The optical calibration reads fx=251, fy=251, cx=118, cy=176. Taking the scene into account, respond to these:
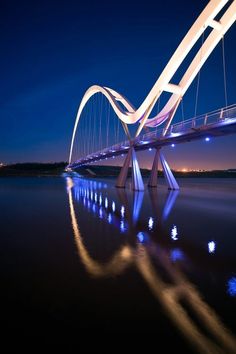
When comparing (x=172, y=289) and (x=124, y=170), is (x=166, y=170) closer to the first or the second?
(x=124, y=170)

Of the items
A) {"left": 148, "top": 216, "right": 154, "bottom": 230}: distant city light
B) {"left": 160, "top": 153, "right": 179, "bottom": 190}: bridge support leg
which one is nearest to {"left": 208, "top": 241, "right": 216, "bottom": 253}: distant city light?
{"left": 148, "top": 216, "right": 154, "bottom": 230}: distant city light

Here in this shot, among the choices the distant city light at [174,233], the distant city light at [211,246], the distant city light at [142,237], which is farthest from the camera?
the distant city light at [174,233]

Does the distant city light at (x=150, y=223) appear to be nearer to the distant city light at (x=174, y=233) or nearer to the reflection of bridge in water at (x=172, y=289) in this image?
the distant city light at (x=174, y=233)

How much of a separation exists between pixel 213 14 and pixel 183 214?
15879 mm

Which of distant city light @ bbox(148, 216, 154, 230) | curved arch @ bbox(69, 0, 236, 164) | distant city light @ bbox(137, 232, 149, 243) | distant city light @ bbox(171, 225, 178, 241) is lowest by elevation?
distant city light @ bbox(148, 216, 154, 230)

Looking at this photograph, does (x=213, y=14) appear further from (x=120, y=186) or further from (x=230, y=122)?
(x=120, y=186)

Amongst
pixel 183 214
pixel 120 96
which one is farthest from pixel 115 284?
pixel 120 96

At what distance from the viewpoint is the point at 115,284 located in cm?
463

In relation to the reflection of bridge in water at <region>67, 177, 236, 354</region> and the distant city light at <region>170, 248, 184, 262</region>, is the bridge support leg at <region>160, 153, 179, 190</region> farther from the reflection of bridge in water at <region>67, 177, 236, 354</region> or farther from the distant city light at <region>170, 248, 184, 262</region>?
the distant city light at <region>170, 248, 184, 262</region>

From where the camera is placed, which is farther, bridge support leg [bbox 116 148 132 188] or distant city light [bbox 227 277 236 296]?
bridge support leg [bbox 116 148 132 188]

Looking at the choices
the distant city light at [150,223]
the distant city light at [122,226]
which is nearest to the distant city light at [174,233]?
the distant city light at [150,223]

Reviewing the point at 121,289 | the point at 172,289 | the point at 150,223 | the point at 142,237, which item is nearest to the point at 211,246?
the point at 142,237

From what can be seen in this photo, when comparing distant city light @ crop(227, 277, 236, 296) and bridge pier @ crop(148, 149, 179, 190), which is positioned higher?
bridge pier @ crop(148, 149, 179, 190)

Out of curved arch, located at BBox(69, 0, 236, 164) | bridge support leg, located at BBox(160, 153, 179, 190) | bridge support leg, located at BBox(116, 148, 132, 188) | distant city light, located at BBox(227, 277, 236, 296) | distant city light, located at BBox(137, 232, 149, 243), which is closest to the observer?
distant city light, located at BBox(227, 277, 236, 296)
